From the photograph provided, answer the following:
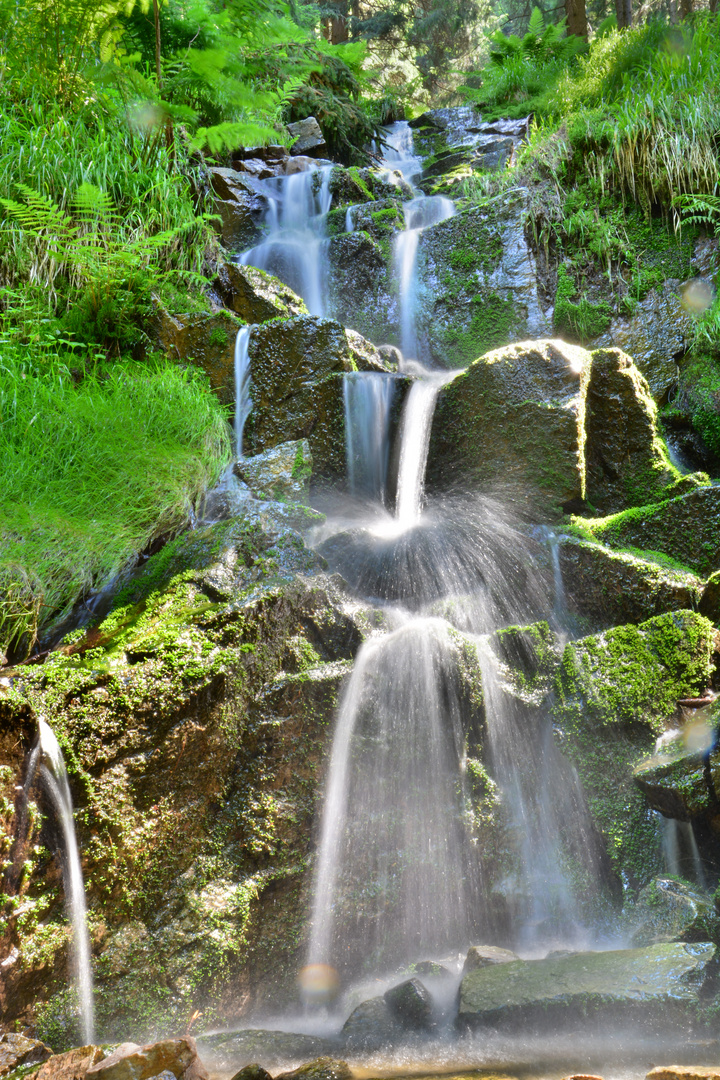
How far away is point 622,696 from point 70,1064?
2709 millimetres

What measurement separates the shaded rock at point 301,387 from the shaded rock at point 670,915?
3546mm

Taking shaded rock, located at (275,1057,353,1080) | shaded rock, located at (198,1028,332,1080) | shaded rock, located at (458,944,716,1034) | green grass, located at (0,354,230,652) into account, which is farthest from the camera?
green grass, located at (0,354,230,652)

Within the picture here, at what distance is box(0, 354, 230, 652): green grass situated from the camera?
11.2ft

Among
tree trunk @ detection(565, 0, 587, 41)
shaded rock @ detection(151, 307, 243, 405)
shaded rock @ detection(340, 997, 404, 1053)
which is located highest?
tree trunk @ detection(565, 0, 587, 41)

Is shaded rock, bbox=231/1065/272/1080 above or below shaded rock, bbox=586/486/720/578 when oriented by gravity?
below

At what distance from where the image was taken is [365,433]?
5.32 meters

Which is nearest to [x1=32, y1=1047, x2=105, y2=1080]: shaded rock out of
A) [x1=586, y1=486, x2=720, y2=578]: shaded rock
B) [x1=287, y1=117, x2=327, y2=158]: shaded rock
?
[x1=586, y1=486, x2=720, y2=578]: shaded rock

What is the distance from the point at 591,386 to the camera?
501cm

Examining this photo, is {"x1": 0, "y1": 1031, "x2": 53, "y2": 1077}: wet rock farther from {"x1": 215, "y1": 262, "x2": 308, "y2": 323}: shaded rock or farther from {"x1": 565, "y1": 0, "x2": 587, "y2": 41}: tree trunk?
{"x1": 565, "y1": 0, "x2": 587, "y2": 41}: tree trunk

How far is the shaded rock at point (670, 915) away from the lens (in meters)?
2.50

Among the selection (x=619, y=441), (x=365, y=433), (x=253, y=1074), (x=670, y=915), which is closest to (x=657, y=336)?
(x=619, y=441)

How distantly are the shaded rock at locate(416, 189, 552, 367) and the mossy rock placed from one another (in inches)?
157

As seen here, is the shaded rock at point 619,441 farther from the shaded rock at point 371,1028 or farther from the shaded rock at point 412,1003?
the shaded rock at point 371,1028

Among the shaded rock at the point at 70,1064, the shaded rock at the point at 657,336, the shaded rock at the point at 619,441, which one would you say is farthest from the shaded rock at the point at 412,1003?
the shaded rock at the point at 657,336
